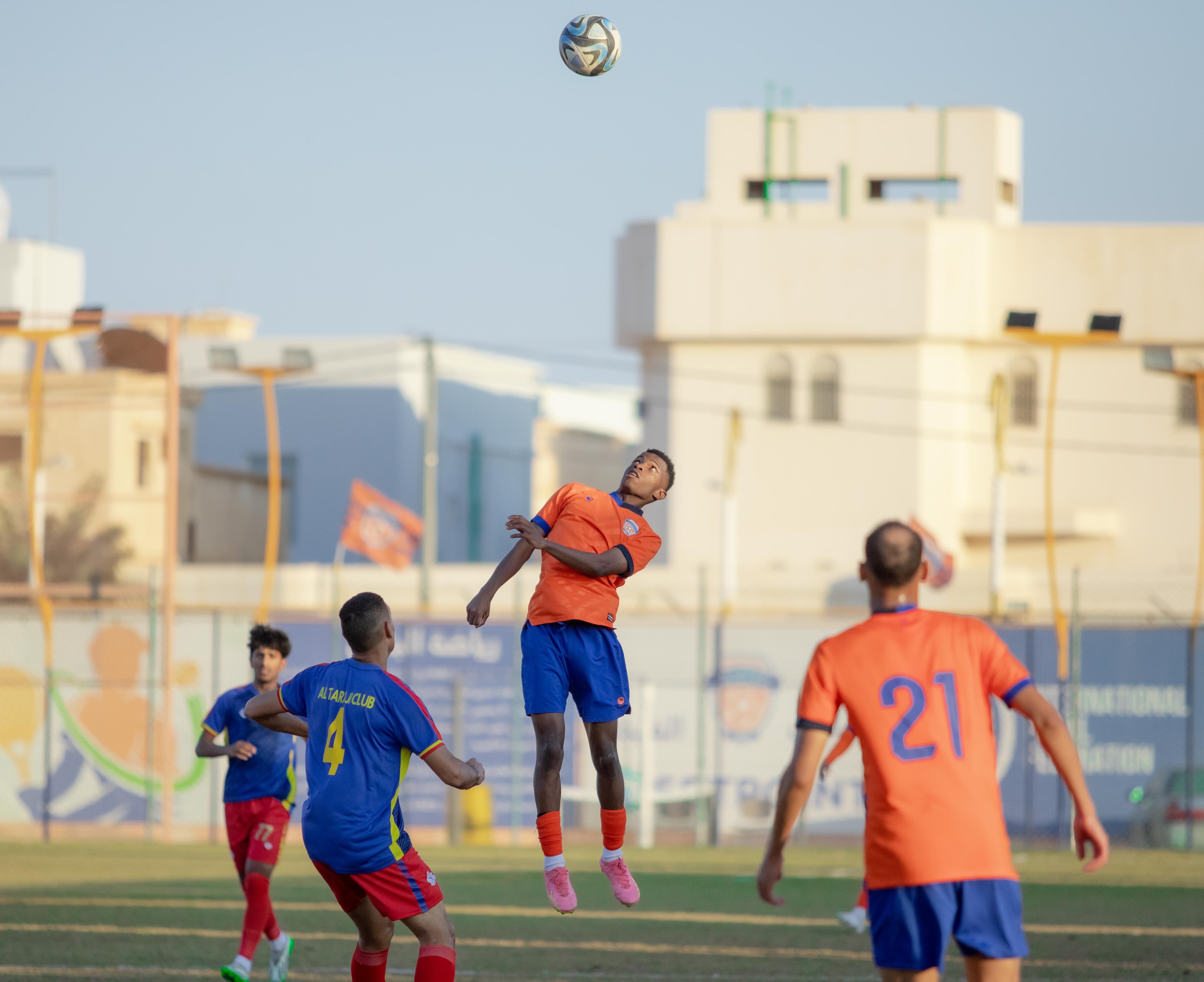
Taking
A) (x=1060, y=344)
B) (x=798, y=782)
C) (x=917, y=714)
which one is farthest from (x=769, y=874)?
(x=1060, y=344)

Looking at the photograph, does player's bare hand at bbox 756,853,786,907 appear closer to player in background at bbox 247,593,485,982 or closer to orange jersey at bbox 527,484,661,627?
player in background at bbox 247,593,485,982

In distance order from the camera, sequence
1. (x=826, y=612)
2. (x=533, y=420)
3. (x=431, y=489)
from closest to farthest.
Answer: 1. (x=826, y=612)
2. (x=431, y=489)
3. (x=533, y=420)

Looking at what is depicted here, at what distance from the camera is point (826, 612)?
31.2 meters

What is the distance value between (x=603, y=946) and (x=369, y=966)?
234 inches

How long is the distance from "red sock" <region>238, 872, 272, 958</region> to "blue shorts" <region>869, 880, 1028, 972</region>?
5600 mm

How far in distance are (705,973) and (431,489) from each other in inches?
1076

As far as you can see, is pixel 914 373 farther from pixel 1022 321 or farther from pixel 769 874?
pixel 769 874

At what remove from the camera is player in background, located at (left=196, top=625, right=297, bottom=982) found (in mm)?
10922

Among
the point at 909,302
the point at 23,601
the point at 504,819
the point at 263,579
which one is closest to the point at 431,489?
the point at 263,579

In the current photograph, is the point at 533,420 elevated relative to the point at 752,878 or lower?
elevated

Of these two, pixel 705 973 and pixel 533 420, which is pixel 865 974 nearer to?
pixel 705 973

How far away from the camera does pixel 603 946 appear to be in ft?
44.7

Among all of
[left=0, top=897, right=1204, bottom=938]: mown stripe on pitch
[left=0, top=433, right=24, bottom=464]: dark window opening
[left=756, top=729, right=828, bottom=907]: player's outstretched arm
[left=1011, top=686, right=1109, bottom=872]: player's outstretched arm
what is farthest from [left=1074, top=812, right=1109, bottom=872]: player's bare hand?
[left=0, top=433, right=24, bottom=464]: dark window opening

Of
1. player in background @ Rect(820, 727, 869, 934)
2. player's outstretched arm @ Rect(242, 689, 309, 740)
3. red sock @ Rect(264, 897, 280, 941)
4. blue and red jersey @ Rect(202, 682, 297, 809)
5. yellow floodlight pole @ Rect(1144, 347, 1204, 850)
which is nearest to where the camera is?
player's outstretched arm @ Rect(242, 689, 309, 740)
